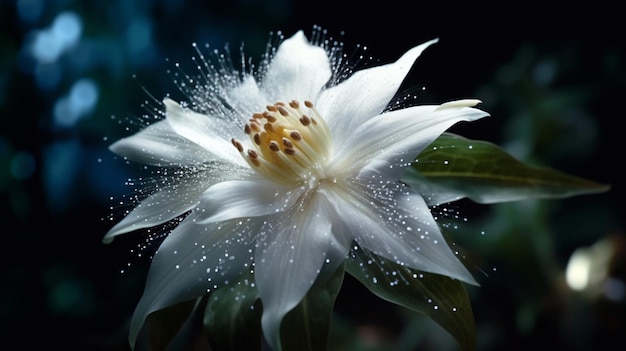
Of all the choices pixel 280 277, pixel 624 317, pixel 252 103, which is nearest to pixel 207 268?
pixel 280 277

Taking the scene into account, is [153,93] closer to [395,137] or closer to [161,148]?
[161,148]

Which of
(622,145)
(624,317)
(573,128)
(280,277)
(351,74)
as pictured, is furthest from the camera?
(622,145)

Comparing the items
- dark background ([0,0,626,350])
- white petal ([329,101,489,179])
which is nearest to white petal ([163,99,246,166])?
white petal ([329,101,489,179])

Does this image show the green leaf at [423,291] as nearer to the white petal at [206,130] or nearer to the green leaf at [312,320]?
the green leaf at [312,320]

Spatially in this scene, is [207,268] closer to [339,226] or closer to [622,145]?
[339,226]

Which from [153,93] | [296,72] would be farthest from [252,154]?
[153,93]

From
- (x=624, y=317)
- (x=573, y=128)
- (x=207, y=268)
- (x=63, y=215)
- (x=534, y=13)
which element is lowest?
(x=624, y=317)
